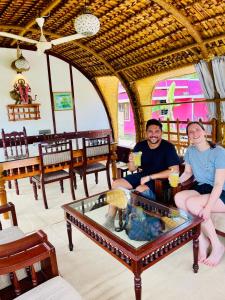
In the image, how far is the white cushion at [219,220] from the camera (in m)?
2.01

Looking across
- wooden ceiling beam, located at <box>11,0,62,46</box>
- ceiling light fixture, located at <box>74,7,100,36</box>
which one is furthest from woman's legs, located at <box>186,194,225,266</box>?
wooden ceiling beam, located at <box>11,0,62,46</box>

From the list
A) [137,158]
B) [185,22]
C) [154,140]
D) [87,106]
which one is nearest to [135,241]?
[137,158]

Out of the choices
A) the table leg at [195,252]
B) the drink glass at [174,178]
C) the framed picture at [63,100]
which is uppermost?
the framed picture at [63,100]

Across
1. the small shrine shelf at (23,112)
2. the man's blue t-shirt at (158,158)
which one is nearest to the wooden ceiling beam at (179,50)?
the man's blue t-shirt at (158,158)

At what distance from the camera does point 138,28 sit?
4.20m

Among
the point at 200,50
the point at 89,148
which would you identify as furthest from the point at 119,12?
the point at 89,148

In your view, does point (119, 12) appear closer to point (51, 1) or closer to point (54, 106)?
point (51, 1)

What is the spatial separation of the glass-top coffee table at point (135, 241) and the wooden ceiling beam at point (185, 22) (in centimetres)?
251

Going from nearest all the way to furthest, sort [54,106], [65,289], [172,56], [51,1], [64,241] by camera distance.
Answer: [65,289], [64,241], [51,1], [172,56], [54,106]

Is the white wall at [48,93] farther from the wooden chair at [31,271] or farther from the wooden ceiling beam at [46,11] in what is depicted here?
the wooden chair at [31,271]

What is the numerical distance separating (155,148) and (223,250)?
115cm

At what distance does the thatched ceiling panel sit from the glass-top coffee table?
2.66 meters

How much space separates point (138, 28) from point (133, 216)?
339 cm

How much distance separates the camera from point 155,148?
2.66 m
